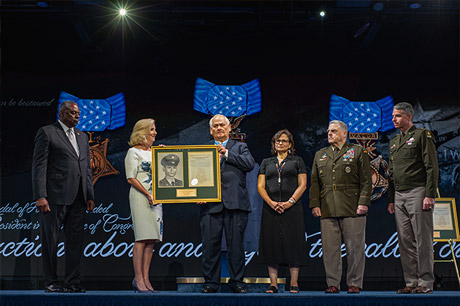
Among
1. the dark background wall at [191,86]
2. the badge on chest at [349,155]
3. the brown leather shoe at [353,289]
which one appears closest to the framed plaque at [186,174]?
the badge on chest at [349,155]

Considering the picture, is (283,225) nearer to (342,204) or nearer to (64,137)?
(342,204)

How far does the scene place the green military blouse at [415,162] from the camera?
432 cm

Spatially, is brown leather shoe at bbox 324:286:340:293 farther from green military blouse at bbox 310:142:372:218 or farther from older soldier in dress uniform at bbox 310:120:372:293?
green military blouse at bbox 310:142:372:218

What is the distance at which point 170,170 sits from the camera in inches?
174

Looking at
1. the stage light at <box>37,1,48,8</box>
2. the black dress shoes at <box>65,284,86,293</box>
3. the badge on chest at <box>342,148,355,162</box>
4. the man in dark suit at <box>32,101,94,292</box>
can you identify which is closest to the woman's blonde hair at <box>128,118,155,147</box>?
the man in dark suit at <box>32,101,94,292</box>

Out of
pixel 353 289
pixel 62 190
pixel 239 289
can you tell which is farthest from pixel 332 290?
pixel 62 190

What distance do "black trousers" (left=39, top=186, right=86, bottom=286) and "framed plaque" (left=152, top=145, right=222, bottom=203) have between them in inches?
27.4

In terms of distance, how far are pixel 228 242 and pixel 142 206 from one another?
803 millimetres

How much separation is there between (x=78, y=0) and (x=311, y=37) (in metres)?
3.10

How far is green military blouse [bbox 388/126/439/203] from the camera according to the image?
432 centimetres

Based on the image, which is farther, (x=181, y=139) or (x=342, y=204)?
(x=181, y=139)
